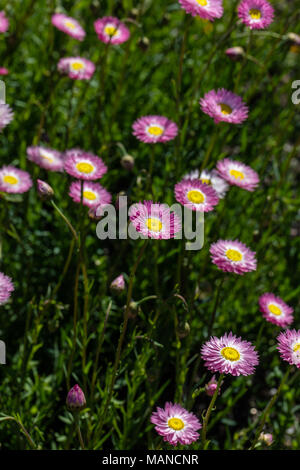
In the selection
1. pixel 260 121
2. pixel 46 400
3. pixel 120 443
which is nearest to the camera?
pixel 120 443

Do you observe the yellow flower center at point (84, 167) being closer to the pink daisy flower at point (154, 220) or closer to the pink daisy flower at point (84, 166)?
the pink daisy flower at point (84, 166)

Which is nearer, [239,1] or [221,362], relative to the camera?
[221,362]

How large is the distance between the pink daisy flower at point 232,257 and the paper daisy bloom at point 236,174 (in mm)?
187

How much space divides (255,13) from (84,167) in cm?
64

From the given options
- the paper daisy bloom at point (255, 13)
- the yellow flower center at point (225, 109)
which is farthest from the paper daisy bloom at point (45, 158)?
the paper daisy bloom at point (255, 13)

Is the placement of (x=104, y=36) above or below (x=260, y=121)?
above

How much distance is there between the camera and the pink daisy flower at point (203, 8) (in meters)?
1.54

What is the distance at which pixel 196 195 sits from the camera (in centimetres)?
147

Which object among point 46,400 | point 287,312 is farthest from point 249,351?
point 46,400

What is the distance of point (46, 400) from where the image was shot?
1.58m

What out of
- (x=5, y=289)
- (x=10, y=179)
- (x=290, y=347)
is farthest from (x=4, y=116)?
(x=290, y=347)

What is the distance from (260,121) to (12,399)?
1.48m
